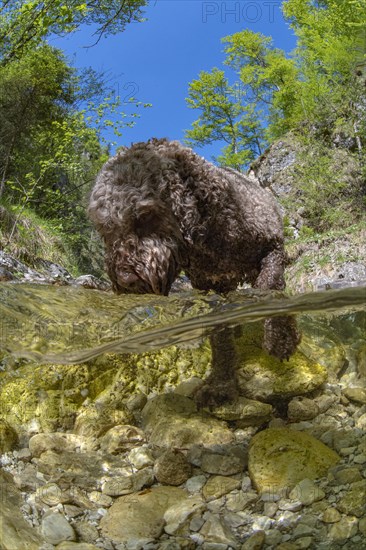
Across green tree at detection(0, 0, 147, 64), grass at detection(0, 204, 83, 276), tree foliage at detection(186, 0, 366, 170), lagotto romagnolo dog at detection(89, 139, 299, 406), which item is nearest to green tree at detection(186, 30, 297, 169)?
tree foliage at detection(186, 0, 366, 170)

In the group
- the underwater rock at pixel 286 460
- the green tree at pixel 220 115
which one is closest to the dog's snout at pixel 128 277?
the underwater rock at pixel 286 460

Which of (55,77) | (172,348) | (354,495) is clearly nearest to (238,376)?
(172,348)

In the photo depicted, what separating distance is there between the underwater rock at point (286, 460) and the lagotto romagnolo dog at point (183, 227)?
98 centimetres

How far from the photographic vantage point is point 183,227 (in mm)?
3820

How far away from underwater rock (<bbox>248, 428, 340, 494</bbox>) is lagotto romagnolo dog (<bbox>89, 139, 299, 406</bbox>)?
0.98 meters

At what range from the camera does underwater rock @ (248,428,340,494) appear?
277 cm

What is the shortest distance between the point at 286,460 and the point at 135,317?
1263 millimetres

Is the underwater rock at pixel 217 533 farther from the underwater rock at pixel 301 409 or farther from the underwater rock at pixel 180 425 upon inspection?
the underwater rock at pixel 301 409

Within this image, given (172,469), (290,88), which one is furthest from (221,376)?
(290,88)

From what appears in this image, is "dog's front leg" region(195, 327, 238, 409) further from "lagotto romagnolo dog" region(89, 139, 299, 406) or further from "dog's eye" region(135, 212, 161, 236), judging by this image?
"dog's eye" region(135, 212, 161, 236)

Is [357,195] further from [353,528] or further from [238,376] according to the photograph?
[353,528]

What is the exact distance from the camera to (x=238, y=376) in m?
3.84

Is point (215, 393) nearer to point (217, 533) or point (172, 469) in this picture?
point (172, 469)

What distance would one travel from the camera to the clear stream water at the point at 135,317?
3.29m
